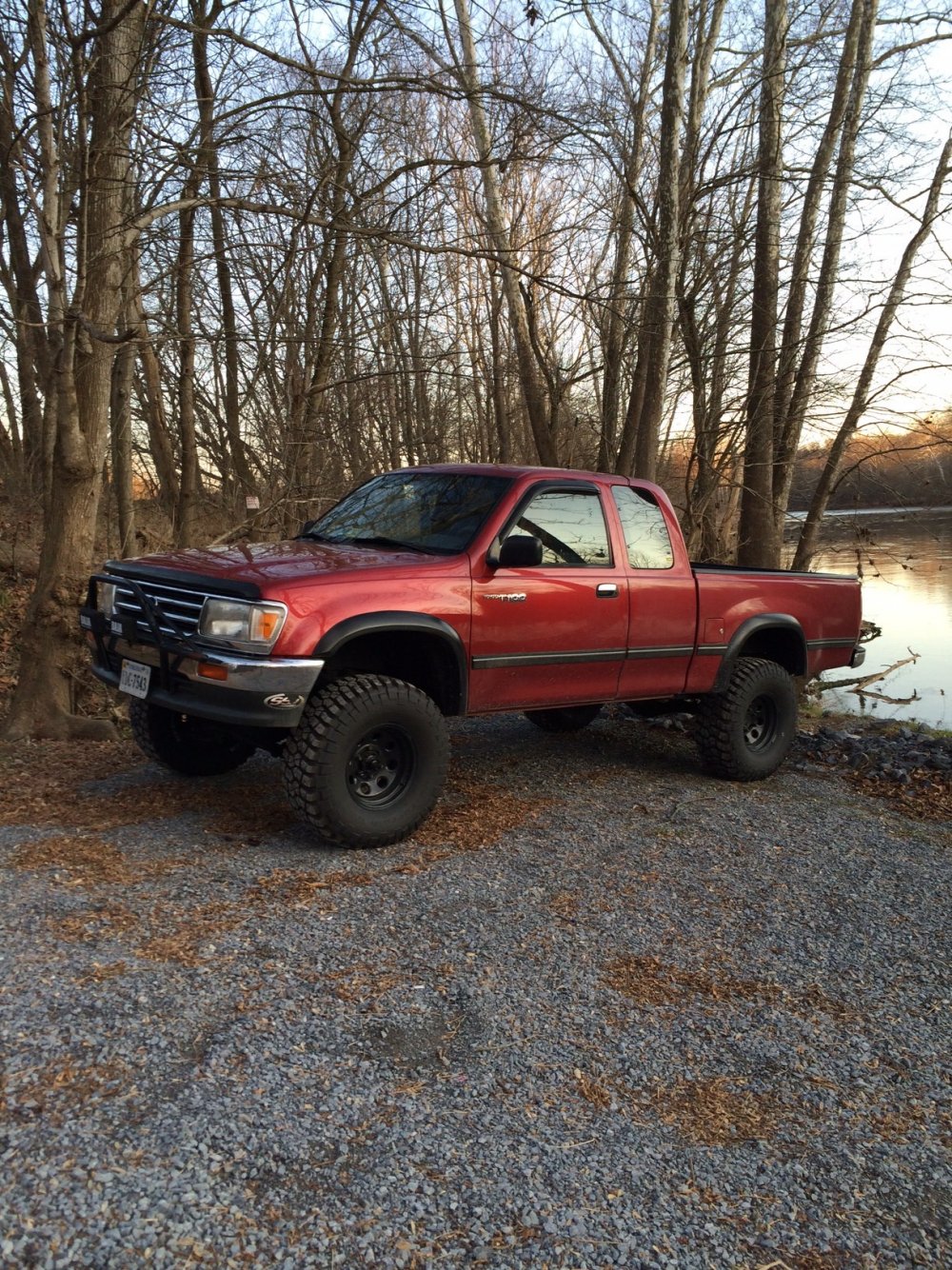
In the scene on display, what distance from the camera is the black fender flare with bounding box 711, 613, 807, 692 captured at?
6.39 meters

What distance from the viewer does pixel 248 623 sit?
4324 millimetres

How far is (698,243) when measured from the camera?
11.2 meters

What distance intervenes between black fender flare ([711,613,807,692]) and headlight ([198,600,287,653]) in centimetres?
327

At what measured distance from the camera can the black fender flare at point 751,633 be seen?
21.0ft

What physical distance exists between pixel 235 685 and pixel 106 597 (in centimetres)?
125

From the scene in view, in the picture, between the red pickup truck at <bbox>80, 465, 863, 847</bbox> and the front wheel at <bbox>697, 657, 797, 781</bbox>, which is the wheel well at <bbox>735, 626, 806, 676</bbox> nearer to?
the red pickup truck at <bbox>80, 465, 863, 847</bbox>

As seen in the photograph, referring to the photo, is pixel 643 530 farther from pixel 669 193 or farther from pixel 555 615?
pixel 669 193

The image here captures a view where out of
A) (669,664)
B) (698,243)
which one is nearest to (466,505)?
(669,664)

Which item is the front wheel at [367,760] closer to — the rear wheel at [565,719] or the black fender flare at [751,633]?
the black fender flare at [751,633]

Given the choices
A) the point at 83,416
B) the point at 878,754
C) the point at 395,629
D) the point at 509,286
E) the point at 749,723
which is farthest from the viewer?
the point at 509,286

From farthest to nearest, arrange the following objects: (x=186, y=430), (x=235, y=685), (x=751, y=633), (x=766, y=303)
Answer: (x=186, y=430), (x=766, y=303), (x=751, y=633), (x=235, y=685)

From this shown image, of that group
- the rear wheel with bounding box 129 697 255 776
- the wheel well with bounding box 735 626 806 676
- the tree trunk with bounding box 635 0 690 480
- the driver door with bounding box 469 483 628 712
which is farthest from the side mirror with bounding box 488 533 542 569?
the tree trunk with bounding box 635 0 690 480

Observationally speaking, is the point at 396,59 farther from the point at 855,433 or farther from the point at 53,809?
the point at 53,809

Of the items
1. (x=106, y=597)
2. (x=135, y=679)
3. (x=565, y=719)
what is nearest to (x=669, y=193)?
(x=565, y=719)
